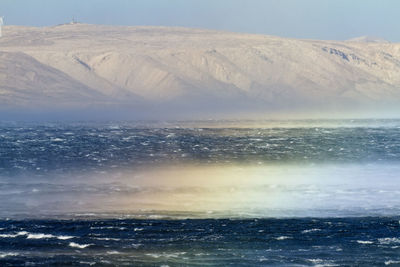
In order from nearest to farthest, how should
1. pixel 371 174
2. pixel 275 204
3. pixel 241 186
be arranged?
pixel 275 204, pixel 241 186, pixel 371 174

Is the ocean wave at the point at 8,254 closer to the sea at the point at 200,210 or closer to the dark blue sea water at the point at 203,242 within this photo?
the dark blue sea water at the point at 203,242

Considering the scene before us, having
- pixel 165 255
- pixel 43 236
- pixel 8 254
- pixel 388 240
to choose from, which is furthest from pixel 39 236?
pixel 388 240

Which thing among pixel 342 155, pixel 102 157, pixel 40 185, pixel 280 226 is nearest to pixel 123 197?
pixel 40 185

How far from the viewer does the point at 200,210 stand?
2441 inches

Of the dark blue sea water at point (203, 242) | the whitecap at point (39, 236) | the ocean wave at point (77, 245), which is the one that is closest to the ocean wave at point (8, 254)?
the dark blue sea water at point (203, 242)

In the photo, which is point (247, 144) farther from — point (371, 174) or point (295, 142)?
point (371, 174)

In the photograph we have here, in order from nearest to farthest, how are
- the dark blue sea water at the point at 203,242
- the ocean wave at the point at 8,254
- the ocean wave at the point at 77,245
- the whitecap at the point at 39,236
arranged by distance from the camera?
the dark blue sea water at the point at 203,242
the ocean wave at the point at 8,254
the ocean wave at the point at 77,245
the whitecap at the point at 39,236

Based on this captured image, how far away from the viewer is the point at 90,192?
7269cm

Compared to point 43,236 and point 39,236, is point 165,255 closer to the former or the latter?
point 43,236

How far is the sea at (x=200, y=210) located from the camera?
47875 mm

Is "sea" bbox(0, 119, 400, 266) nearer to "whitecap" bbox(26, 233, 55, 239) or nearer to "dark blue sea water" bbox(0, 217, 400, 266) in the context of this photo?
"dark blue sea water" bbox(0, 217, 400, 266)

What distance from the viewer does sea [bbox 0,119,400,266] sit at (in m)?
47.9

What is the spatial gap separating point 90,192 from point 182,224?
1828cm

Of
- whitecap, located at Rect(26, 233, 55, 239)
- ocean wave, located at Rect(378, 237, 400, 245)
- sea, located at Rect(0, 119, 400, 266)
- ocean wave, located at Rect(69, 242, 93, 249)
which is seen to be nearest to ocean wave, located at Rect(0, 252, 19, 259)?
sea, located at Rect(0, 119, 400, 266)
